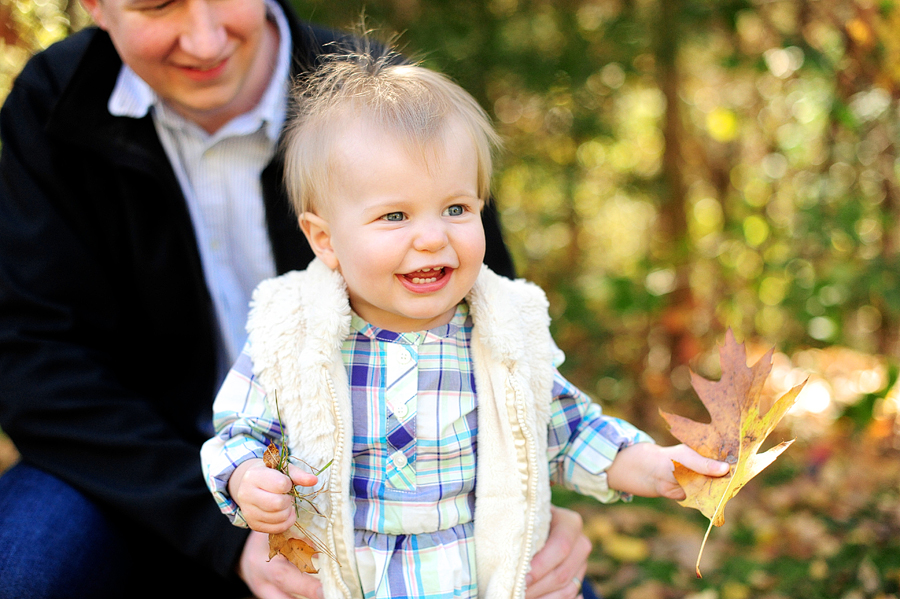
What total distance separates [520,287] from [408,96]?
0.47m

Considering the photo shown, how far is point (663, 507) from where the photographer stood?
302cm

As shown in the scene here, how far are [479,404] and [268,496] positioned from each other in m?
0.45

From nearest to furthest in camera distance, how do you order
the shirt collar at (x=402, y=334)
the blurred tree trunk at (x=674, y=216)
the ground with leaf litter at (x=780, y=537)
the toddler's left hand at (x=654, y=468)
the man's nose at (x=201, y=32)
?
1. the toddler's left hand at (x=654, y=468)
2. the shirt collar at (x=402, y=334)
3. the man's nose at (x=201, y=32)
4. the ground with leaf litter at (x=780, y=537)
5. the blurred tree trunk at (x=674, y=216)

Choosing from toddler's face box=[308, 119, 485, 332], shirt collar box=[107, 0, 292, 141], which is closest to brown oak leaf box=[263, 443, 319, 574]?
toddler's face box=[308, 119, 485, 332]

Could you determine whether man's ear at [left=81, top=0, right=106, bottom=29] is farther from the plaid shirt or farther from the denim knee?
the denim knee

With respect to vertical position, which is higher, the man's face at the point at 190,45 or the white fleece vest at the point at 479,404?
the man's face at the point at 190,45

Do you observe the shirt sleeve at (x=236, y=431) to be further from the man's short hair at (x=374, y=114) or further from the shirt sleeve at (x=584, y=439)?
the shirt sleeve at (x=584, y=439)

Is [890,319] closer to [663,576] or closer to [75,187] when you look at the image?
[663,576]

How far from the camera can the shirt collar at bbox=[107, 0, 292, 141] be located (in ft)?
6.05

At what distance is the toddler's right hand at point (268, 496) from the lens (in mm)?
1260

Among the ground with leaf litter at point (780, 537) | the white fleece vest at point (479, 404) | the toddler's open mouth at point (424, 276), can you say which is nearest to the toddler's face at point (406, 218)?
the toddler's open mouth at point (424, 276)

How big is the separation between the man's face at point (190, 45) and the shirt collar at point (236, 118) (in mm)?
42

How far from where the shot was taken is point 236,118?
191 cm

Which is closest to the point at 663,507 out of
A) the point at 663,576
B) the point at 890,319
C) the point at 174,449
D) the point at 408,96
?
the point at 663,576
